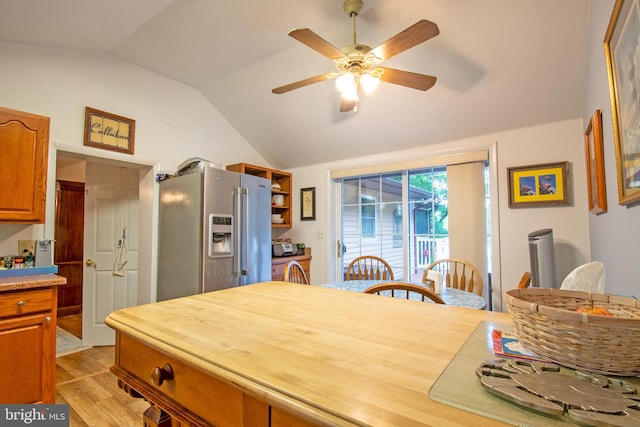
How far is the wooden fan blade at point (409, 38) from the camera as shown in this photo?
144 cm

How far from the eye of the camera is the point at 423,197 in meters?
3.35

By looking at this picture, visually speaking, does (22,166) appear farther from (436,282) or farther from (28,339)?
(436,282)

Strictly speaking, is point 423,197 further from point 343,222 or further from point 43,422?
point 43,422

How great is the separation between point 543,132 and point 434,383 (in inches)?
111

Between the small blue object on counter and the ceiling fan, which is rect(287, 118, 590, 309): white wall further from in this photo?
the small blue object on counter

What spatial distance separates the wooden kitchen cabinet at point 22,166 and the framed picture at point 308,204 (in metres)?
2.64

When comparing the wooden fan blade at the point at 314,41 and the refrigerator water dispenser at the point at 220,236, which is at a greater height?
→ the wooden fan blade at the point at 314,41

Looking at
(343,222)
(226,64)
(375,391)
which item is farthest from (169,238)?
(375,391)

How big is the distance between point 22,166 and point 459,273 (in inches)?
A: 141

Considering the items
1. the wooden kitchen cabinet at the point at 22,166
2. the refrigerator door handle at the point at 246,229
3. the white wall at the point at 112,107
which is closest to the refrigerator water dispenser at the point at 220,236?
the refrigerator door handle at the point at 246,229

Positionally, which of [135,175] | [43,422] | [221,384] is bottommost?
[43,422]

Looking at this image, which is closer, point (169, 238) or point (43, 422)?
point (43, 422)

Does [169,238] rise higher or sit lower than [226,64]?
lower

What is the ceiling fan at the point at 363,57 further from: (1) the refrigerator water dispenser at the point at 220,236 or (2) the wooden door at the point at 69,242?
(2) the wooden door at the point at 69,242
